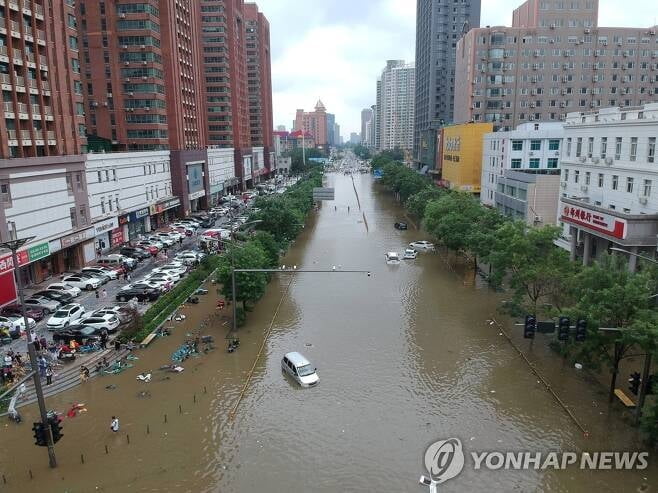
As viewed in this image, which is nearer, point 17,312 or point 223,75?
point 17,312

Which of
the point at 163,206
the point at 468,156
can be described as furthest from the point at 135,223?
the point at 468,156

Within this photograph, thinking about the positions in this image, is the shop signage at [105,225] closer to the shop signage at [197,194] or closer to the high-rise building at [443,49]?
the shop signage at [197,194]

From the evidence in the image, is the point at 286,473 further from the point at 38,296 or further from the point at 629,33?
the point at 629,33

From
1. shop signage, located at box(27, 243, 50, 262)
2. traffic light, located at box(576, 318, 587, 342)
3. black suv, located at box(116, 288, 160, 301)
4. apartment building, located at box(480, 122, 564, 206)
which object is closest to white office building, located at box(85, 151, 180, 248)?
shop signage, located at box(27, 243, 50, 262)

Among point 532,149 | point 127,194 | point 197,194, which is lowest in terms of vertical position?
point 197,194

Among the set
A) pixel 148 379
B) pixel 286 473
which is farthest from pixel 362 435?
pixel 148 379

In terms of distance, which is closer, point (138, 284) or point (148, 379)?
point (148, 379)

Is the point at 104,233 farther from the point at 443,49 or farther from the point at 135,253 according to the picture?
the point at 443,49
